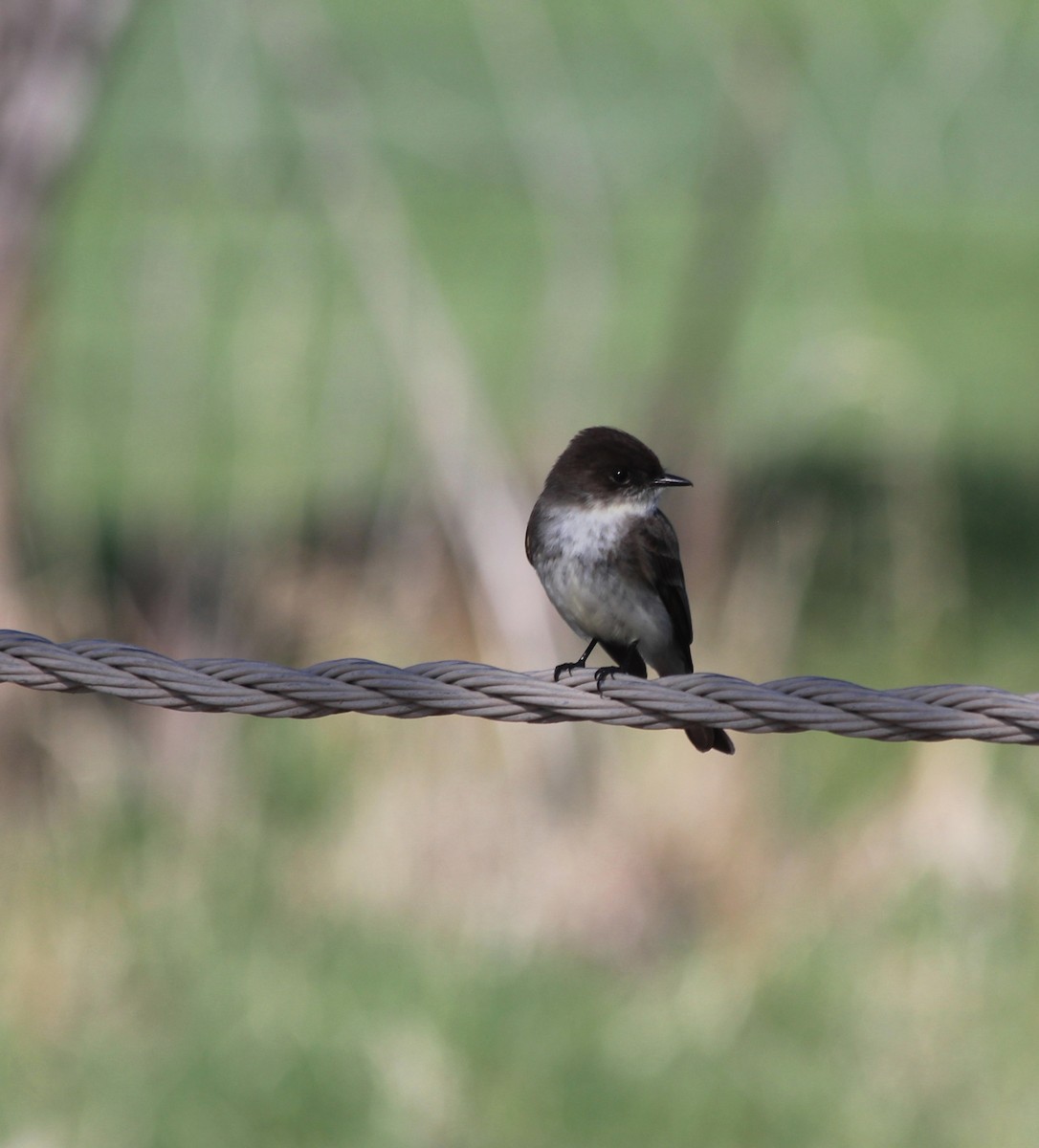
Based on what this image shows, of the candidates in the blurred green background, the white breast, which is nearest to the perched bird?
the white breast

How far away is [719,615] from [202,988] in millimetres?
2865

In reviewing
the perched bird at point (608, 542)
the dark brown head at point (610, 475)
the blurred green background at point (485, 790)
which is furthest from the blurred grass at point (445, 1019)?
the dark brown head at point (610, 475)

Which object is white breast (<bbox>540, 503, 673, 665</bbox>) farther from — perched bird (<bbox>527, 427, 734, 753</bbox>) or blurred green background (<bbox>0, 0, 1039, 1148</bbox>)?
blurred green background (<bbox>0, 0, 1039, 1148</bbox>)

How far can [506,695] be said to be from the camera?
2631 mm

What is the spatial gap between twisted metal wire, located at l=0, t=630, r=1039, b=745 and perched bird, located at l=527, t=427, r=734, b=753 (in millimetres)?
1654

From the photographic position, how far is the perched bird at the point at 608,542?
4309mm

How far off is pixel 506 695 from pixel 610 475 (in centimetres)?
183

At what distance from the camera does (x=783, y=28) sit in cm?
877

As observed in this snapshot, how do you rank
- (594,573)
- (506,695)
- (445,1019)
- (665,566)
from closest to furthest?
1. (506,695)
2. (594,573)
3. (665,566)
4. (445,1019)

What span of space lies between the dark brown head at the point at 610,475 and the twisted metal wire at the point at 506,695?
1749mm

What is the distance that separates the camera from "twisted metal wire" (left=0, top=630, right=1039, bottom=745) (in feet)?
8.36

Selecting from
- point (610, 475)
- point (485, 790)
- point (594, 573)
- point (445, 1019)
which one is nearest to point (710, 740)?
point (594, 573)

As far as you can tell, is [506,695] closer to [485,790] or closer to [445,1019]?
[445,1019]

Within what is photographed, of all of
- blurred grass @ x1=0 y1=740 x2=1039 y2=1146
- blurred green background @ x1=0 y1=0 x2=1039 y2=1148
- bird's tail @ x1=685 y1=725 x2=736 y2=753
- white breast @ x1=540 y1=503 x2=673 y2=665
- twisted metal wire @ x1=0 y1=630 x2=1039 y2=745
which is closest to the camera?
twisted metal wire @ x1=0 y1=630 x2=1039 y2=745
